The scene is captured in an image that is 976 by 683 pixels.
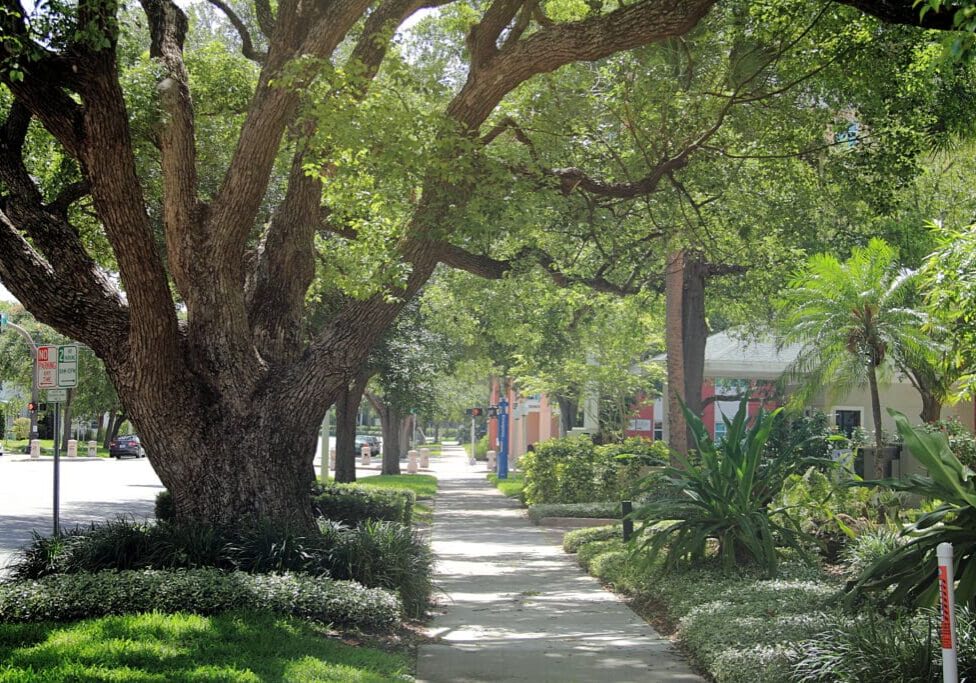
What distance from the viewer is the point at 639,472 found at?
25969 mm

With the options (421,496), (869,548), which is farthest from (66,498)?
(869,548)

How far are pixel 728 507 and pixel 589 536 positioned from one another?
19.1 feet

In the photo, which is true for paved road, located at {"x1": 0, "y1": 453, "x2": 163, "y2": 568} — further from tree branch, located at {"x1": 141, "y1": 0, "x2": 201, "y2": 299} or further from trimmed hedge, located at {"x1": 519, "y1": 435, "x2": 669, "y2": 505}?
trimmed hedge, located at {"x1": 519, "y1": 435, "x2": 669, "y2": 505}

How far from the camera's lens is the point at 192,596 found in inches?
356

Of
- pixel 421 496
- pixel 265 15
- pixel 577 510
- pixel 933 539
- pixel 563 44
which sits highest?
pixel 265 15

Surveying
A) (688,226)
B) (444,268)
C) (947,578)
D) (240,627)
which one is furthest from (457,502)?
(947,578)

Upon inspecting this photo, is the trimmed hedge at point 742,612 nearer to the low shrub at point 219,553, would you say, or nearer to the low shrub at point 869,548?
the low shrub at point 869,548

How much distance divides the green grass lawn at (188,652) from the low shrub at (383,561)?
1.66m

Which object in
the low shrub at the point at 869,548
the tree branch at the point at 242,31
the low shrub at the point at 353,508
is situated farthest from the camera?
the low shrub at the point at 353,508

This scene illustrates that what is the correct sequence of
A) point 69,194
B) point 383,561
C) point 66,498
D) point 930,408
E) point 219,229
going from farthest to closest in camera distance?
1. point 66,498
2. point 930,408
3. point 69,194
4. point 219,229
5. point 383,561

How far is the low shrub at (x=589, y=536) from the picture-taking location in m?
17.5

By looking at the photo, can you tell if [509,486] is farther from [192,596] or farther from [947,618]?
[947,618]

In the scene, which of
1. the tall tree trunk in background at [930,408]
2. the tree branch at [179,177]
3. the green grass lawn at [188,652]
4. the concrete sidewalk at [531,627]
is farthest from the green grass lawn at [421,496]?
the green grass lawn at [188,652]

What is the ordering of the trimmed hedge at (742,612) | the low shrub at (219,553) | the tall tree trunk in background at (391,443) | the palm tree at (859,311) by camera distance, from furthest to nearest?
the tall tree trunk in background at (391,443), the palm tree at (859,311), the low shrub at (219,553), the trimmed hedge at (742,612)
